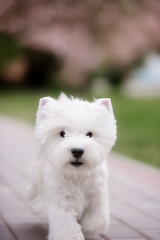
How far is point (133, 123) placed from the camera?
1700 centimetres

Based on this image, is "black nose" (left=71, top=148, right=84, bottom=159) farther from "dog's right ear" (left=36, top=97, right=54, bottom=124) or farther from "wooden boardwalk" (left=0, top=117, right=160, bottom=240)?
"wooden boardwalk" (left=0, top=117, right=160, bottom=240)

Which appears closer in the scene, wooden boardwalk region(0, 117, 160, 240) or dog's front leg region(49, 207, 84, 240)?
dog's front leg region(49, 207, 84, 240)

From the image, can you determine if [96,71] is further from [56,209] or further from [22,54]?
[56,209]

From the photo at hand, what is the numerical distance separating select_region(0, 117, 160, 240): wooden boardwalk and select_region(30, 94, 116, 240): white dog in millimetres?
358

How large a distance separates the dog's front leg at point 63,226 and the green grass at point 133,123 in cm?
506

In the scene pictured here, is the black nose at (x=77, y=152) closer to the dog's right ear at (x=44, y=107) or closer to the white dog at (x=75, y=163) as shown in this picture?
the white dog at (x=75, y=163)

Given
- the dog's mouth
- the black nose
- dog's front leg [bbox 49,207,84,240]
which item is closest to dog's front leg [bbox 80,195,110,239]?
dog's front leg [bbox 49,207,84,240]

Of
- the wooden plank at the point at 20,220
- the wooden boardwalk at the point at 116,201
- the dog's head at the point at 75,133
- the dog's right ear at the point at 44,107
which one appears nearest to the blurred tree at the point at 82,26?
the wooden boardwalk at the point at 116,201

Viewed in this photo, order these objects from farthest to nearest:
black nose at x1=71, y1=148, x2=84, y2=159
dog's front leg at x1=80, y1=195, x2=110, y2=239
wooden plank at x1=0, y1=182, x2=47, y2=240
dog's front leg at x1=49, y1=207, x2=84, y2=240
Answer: wooden plank at x1=0, y1=182, x2=47, y2=240 → dog's front leg at x1=80, y1=195, x2=110, y2=239 → dog's front leg at x1=49, y1=207, x2=84, y2=240 → black nose at x1=71, y1=148, x2=84, y2=159

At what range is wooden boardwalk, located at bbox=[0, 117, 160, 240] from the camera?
5.02m

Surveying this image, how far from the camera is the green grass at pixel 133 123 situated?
11.1 meters

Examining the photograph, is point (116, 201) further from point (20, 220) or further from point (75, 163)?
point (75, 163)

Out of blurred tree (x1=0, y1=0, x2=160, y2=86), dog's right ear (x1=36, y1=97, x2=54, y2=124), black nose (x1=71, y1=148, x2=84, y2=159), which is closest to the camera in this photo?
black nose (x1=71, y1=148, x2=84, y2=159)

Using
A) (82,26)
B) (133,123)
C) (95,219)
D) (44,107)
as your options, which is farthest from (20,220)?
(82,26)
